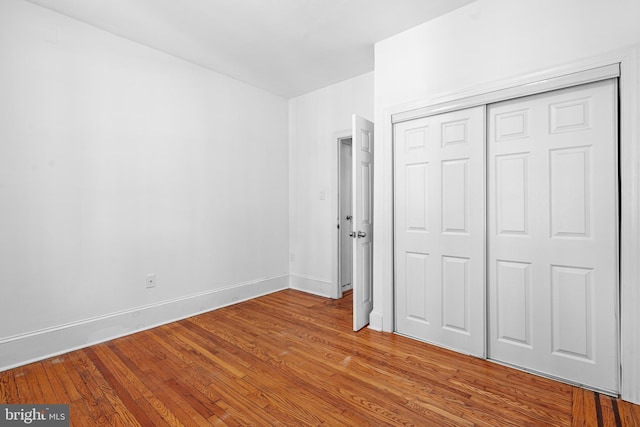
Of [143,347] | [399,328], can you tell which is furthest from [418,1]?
[143,347]

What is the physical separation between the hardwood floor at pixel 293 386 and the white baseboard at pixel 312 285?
1241 millimetres

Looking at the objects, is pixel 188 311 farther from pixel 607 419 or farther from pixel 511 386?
pixel 607 419

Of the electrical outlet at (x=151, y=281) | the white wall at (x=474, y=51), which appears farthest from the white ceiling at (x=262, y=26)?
the electrical outlet at (x=151, y=281)

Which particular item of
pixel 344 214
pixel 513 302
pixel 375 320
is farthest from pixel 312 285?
pixel 513 302

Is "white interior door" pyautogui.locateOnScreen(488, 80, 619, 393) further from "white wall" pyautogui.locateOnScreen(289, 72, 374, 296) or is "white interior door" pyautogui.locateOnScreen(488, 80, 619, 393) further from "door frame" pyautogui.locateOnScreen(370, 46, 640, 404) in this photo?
"white wall" pyautogui.locateOnScreen(289, 72, 374, 296)

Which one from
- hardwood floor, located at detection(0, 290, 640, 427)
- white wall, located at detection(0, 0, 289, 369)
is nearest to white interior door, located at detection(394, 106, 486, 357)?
hardwood floor, located at detection(0, 290, 640, 427)

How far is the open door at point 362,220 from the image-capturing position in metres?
2.99

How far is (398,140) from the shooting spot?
291cm

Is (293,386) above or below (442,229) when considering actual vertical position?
below

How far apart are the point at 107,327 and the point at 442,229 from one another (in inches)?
127

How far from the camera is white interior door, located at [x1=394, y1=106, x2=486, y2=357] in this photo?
96.7 inches

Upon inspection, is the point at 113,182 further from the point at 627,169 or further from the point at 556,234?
the point at 627,169

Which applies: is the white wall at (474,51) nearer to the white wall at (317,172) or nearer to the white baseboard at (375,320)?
the white baseboard at (375,320)

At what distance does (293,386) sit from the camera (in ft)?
6.76
